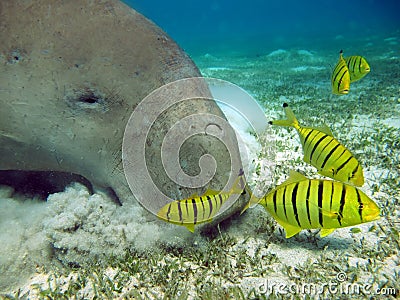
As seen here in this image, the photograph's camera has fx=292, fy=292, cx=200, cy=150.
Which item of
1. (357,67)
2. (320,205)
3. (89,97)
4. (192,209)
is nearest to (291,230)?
(320,205)

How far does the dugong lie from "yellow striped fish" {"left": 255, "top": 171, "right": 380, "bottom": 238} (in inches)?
46.9

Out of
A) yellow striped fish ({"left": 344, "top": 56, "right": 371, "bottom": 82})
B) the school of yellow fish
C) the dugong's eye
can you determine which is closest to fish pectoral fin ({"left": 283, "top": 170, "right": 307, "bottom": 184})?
the school of yellow fish

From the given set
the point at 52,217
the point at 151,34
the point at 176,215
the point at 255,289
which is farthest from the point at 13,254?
the point at 151,34

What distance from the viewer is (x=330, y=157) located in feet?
8.69

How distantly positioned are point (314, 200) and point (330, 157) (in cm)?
74

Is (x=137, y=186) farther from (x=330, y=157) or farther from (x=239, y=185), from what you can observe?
(x=330, y=157)

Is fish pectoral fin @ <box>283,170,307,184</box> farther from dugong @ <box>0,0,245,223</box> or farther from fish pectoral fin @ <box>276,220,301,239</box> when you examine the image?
dugong @ <box>0,0,245,223</box>

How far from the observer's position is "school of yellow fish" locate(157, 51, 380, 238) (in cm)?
202

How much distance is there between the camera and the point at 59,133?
127 inches

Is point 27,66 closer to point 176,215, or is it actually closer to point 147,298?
point 176,215

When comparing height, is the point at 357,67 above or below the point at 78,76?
above

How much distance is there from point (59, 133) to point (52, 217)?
91 centimetres

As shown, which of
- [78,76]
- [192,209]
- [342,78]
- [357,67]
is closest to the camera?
[192,209]

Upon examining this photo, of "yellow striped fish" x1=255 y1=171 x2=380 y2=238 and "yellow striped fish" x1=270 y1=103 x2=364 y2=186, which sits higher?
"yellow striped fish" x1=270 y1=103 x2=364 y2=186
